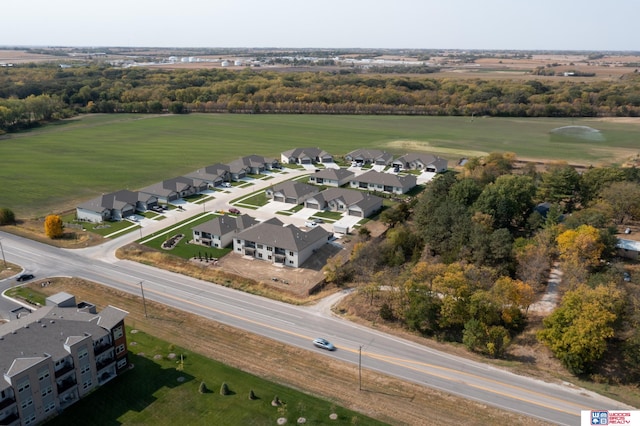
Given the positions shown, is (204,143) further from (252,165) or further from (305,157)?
(305,157)

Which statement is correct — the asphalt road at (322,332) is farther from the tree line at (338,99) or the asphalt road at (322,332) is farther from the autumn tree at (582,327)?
the tree line at (338,99)

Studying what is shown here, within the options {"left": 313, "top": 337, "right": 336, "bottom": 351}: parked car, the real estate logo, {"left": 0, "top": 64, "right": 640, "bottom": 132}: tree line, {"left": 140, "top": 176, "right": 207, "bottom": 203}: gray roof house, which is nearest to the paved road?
{"left": 313, "top": 337, "right": 336, "bottom": 351}: parked car

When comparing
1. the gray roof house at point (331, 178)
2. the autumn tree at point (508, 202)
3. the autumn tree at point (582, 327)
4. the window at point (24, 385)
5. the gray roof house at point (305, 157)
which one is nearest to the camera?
the window at point (24, 385)

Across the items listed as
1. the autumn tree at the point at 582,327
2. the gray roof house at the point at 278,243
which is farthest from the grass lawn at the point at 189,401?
the gray roof house at the point at 278,243

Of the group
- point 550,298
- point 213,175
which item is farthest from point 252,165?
point 550,298

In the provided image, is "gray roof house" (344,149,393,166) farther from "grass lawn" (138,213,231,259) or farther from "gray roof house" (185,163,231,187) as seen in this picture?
"grass lawn" (138,213,231,259)
